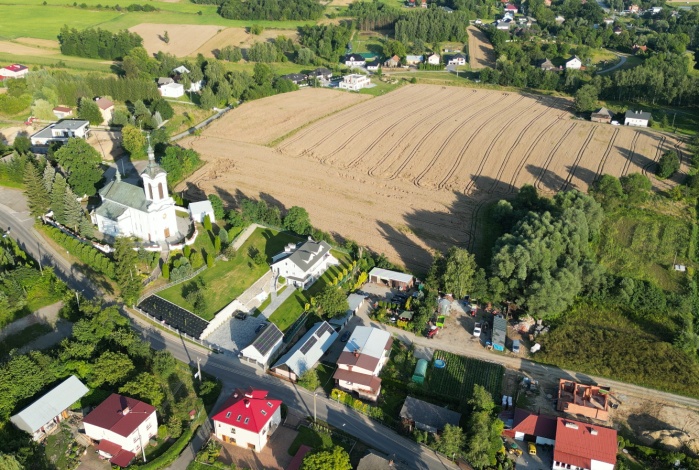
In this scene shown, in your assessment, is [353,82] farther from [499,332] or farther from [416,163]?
[499,332]

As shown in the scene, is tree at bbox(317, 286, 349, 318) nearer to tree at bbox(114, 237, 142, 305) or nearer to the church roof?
tree at bbox(114, 237, 142, 305)

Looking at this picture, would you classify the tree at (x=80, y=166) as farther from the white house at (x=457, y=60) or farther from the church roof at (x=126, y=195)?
the white house at (x=457, y=60)

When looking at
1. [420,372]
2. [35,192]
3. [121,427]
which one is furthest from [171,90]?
[121,427]

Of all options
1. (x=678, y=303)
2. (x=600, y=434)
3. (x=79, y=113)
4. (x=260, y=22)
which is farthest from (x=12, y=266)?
(x=260, y=22)

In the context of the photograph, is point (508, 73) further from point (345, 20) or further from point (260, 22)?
point (260, 22)

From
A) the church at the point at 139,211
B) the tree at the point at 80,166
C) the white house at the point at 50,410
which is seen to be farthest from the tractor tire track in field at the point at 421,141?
the white house at the point at 50,410

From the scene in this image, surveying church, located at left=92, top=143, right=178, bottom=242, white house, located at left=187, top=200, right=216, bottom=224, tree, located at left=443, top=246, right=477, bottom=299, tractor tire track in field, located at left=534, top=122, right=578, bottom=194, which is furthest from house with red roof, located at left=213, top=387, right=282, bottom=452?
tractor tire track in field, located at left=534, top=122, right=578, bottom=194
